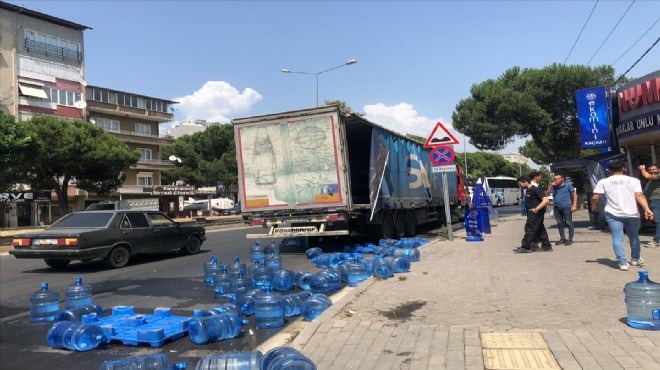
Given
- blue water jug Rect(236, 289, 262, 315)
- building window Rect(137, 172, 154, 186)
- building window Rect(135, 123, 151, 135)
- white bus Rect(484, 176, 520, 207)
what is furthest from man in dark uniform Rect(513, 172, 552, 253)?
building window Rect(135, 123, 151, 135)

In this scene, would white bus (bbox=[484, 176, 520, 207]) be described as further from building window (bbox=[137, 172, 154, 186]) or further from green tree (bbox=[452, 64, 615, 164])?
building window (bbox=[137, 172, 154, 186])

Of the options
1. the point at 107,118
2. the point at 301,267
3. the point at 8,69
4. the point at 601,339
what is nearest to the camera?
the point at 601,339

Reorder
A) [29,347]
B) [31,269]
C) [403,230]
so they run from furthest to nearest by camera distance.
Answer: [403,230]
[31,269]
[29,347]

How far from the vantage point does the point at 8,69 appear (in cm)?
3981

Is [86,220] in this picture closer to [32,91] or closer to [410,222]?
[410,222]

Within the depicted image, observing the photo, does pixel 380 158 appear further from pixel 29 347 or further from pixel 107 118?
pixel 107 118

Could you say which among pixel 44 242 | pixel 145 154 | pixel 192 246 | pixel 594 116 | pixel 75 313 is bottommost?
pixel 75 313

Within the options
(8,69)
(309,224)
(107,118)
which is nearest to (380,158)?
(309,224)

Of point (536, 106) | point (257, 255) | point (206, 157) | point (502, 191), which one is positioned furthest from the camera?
point (206, 157)

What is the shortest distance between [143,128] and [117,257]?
5004 cm

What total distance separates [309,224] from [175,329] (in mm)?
6678

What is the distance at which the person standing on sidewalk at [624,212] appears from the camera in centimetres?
700

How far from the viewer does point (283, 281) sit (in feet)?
22.8

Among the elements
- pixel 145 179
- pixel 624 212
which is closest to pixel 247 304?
pixel 624 212
